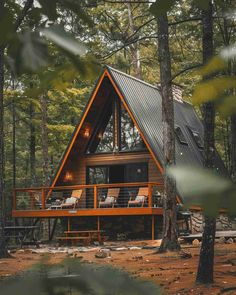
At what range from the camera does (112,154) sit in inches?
695

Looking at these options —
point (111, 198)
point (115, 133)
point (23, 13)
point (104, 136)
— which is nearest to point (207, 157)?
point (23, 13)

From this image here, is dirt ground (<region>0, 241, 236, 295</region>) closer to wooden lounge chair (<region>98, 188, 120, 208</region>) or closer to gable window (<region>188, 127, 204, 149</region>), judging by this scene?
wooden lounge chair (<region>98, 188, 120, 208</region>)

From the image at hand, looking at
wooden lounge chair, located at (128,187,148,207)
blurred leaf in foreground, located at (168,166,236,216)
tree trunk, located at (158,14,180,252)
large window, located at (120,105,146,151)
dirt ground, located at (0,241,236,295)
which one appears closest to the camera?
blurred leaf in foreground, located at (168,166,236,216)

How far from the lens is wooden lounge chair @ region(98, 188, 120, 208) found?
15781mm

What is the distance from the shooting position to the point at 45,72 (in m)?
0.76

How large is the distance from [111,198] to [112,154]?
2.27 meters

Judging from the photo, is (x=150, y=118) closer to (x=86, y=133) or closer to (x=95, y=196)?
(x=86, y=133)

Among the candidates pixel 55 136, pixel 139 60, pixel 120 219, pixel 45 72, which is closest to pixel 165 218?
pixel 120 219

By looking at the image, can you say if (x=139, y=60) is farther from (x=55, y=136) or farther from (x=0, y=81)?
(x=0, y=81)

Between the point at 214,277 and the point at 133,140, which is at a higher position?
the point at 133,140

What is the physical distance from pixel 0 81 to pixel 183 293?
6.59m

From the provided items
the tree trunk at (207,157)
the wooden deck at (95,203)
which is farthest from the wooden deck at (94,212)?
the tree trunk at (207,157)

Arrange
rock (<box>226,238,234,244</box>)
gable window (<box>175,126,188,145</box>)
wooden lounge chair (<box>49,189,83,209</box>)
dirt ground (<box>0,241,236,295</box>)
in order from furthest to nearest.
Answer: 1. gable window (<box>175,126,188,145</box>)
2. wooden lounge chair (<box>49,189,83,209</box>)
3. rock (<box>226,238,234,244</box>)
4. dirt ground (<box>0,241,236,295</box>)

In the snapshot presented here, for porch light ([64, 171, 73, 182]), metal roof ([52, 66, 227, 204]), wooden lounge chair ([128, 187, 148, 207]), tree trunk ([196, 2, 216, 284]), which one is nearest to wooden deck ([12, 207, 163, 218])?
wooden lounge chair ([128, 187, 148, 207])
